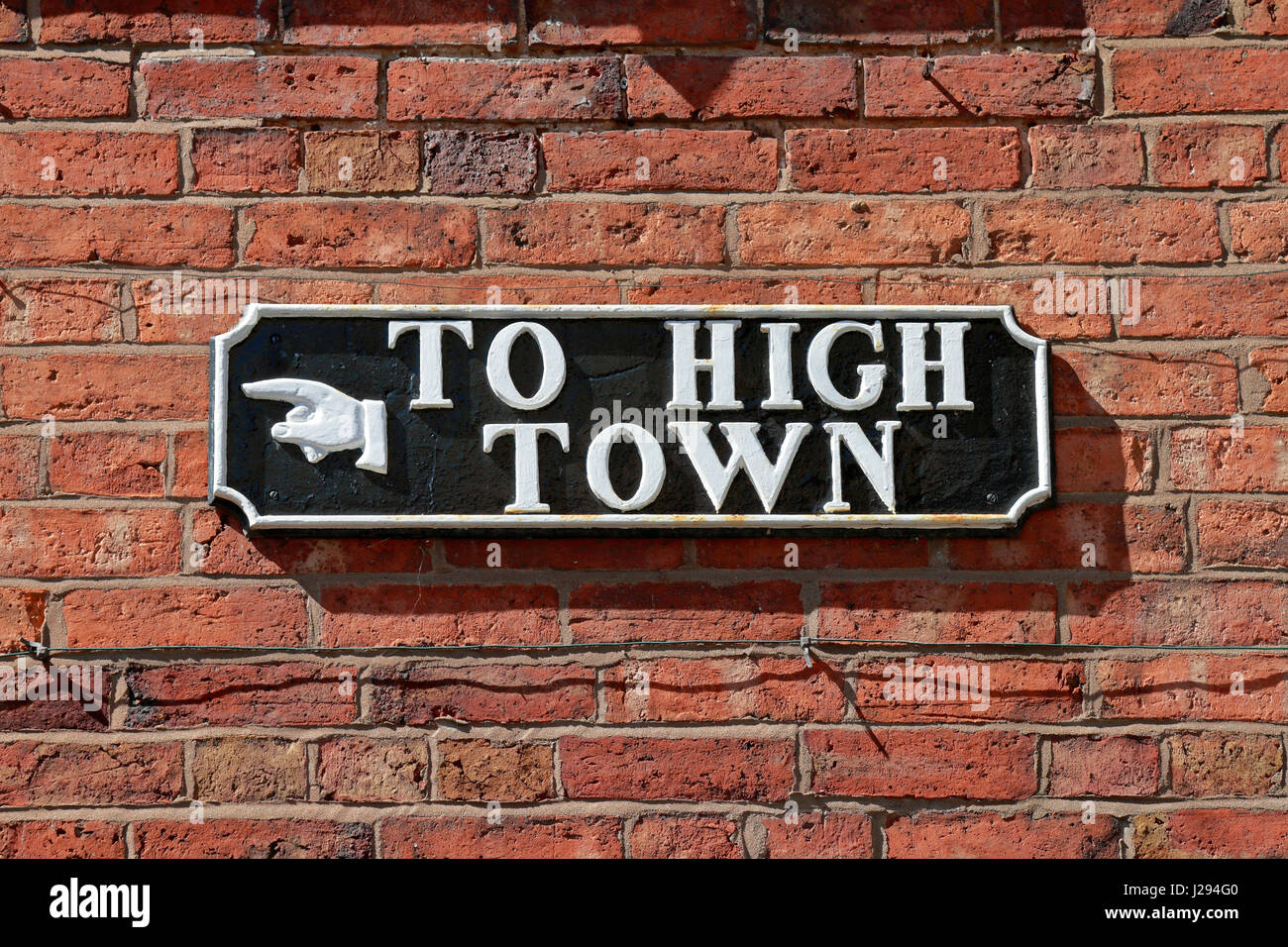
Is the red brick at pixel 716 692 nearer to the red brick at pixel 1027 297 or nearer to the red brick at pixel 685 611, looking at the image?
the red brick at pixel 685 611

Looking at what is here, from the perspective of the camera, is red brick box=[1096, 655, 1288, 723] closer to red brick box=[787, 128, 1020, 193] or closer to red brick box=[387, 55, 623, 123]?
red brick box=[787, 128, 1020, 193]

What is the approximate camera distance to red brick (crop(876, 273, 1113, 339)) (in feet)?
4.50

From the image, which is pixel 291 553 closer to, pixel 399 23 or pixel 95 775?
pixel 95 775

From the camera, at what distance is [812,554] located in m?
1.34

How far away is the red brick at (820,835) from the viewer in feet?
4.33

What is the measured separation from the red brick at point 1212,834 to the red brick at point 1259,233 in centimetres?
76

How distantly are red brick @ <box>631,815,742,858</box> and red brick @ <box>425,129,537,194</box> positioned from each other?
88 cm

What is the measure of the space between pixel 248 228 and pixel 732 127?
2.25ft

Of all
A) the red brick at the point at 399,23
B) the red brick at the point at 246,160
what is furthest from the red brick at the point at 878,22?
the red brick at the point at 246,160

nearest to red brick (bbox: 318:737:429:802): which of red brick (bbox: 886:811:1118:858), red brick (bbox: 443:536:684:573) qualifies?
red brick (bbox: 443:536:684:573)

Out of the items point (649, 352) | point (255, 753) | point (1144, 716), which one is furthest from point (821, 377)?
point (255, 753)

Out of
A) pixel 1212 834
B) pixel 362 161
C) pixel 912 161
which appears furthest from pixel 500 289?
pixel 1212 834

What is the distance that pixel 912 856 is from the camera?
1.32 m

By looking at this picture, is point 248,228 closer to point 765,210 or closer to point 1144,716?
point 765,210
